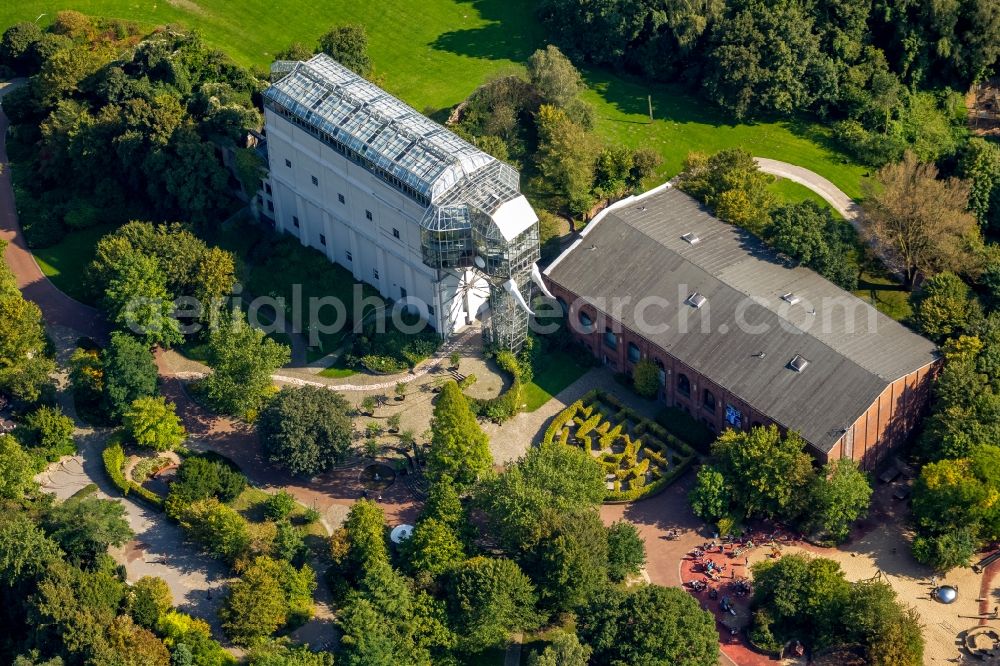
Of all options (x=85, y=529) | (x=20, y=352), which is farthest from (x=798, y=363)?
(x=20, y=352)

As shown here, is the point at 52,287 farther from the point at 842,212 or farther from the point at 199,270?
the point at 842,212

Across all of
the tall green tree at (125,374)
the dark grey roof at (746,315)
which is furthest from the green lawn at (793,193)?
the tall green tree at (125,374)

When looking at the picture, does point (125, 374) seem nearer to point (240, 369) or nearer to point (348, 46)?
point (240, 369)

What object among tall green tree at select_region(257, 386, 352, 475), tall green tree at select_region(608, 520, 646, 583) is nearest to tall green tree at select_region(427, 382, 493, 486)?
tall green tree at select_region(257, 386, 352, 475)

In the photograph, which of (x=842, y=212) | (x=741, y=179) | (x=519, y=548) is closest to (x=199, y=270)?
(x=519, y=548)

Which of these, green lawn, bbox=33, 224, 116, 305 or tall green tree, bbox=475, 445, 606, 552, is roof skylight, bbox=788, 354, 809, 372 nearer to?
tall green tree, bbox=475, 445, 606, 552
